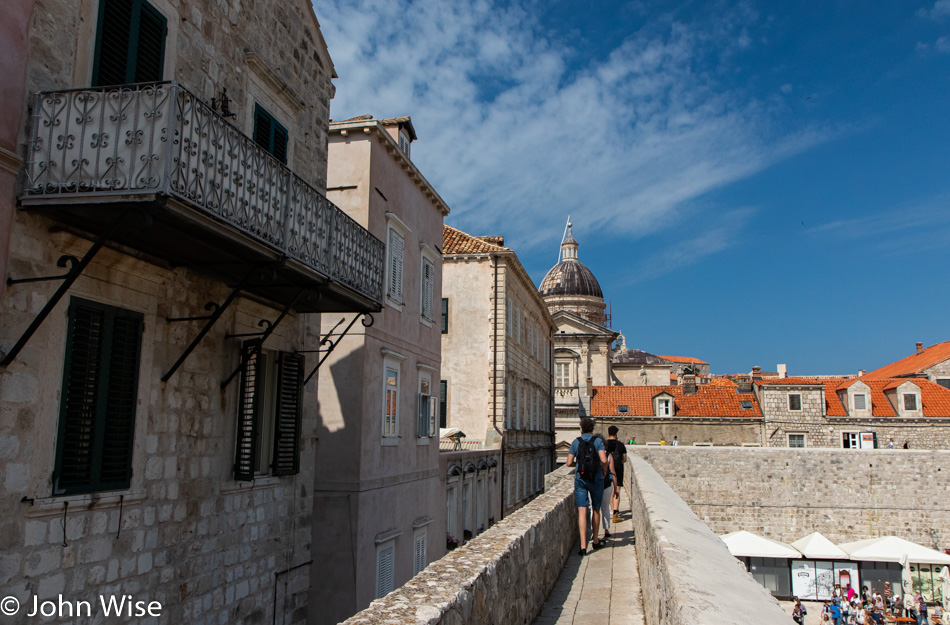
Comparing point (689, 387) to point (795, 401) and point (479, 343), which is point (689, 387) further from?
point (479, 343)

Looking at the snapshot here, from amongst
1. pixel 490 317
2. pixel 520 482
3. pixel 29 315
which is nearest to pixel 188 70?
pixel 29 315

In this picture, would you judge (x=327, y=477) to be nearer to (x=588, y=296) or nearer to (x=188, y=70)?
(x=188, y=70)

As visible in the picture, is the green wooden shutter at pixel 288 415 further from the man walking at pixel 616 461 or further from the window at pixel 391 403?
the man walking at pixel 616 461

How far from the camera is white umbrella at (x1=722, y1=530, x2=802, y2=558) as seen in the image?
2902cm

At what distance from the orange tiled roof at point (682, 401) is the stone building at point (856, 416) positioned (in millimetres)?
1665

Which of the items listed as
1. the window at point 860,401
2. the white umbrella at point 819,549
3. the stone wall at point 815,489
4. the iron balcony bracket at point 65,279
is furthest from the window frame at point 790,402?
the iron balcony bracket at point 65,279

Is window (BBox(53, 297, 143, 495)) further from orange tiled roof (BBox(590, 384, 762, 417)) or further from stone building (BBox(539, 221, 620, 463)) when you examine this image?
orange tiled roof (BBox(590, 384, 762, 417))

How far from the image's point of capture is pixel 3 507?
17.6 feet

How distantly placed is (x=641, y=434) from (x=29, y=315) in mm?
44237

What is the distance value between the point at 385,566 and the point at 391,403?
312 centimetres

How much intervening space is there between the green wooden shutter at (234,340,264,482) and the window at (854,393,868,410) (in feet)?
144

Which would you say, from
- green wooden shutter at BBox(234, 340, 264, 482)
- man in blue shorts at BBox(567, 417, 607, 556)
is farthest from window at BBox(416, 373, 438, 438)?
green wooden shutter at BBox(234, 340, 264, 482)

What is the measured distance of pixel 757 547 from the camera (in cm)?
2933

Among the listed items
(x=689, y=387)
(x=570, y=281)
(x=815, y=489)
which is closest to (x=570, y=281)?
(x=570, y=281)
